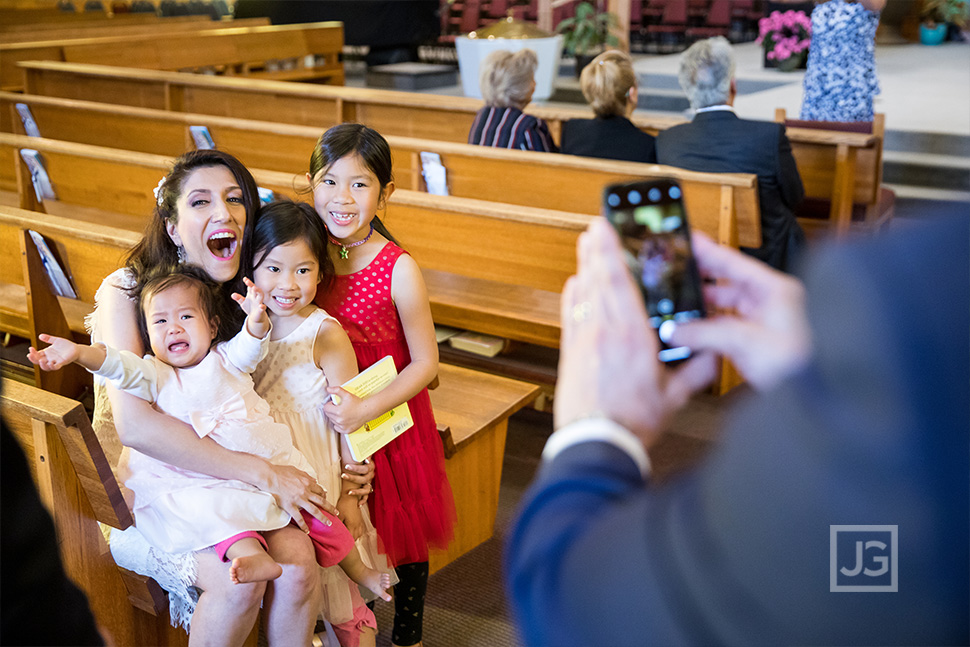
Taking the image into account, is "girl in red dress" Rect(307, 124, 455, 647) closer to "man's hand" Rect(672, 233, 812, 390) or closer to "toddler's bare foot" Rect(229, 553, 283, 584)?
"toddler's bare foot" Rect(229, 553, 283, 584)

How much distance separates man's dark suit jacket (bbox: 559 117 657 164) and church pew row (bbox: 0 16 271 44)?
18.5ft

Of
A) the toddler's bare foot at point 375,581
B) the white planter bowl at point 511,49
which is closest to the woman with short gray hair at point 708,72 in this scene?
the toddler's bare foot at point 375,581

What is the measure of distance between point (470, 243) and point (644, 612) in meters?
2.69

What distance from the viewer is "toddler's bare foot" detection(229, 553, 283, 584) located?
65.2 inches

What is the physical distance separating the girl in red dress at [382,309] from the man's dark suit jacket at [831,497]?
56.7 inches

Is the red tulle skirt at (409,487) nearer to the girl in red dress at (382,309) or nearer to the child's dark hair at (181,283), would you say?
the girl in red dress at (382,309)

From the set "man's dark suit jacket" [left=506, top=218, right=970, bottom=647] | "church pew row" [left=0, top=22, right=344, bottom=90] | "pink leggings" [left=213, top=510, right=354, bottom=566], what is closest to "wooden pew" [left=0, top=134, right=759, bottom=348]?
"pink leggings" [left=213, top=510, right=354, bottom=566]

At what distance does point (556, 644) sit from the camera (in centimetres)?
61

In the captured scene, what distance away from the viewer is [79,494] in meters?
1.79

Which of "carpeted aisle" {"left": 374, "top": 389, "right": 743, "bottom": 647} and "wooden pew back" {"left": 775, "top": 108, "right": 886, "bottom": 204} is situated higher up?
"wooden pew back" {"left": 775, "top": 108, "right": 886, "bottom": 204}

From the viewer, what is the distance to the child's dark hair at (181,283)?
5.96 ft

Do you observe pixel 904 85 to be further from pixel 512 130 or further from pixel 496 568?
pixel 496 568

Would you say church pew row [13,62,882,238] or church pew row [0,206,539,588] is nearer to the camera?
church pew row [0,206,539,588]

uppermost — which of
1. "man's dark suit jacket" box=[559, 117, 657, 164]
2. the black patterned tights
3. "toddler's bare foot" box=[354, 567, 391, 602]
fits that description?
"man's dark suit jacket" box=[559, 117, 657, 164]
